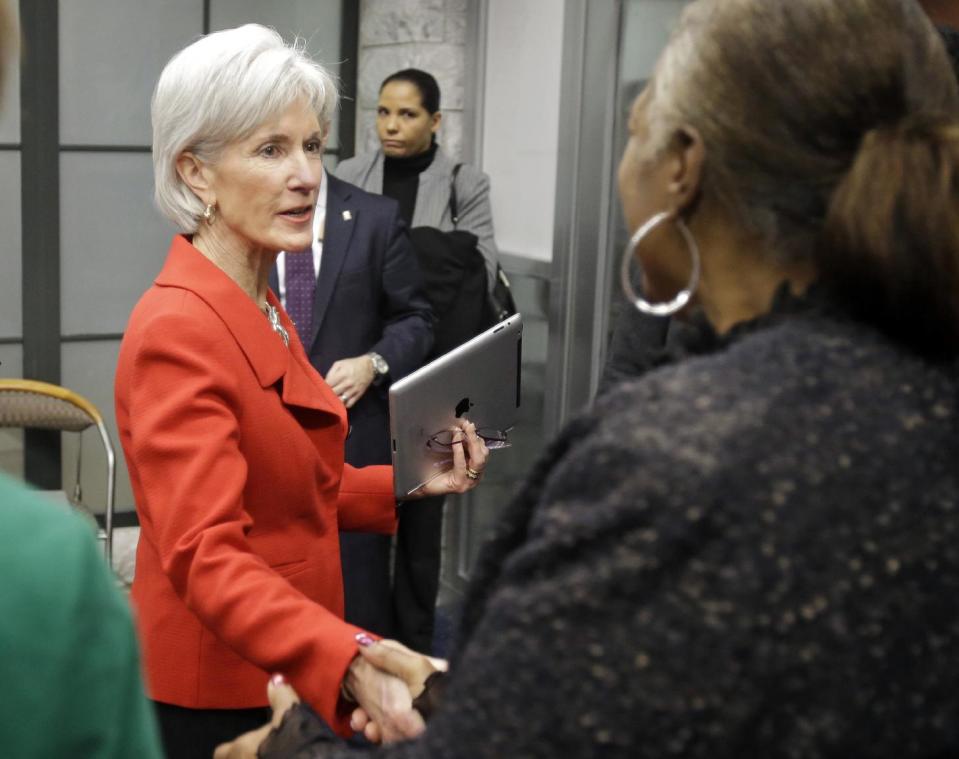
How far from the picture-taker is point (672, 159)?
109 centimetres

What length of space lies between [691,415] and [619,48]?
351cm

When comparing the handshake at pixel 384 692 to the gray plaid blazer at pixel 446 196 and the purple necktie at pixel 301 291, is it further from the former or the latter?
the gray plaid blazer at pixel 446 196

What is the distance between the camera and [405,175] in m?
4.68

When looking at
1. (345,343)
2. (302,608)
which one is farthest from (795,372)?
(345,343)

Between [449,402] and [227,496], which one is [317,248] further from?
[227,496]

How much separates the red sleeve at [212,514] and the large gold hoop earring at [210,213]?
29 centimetres

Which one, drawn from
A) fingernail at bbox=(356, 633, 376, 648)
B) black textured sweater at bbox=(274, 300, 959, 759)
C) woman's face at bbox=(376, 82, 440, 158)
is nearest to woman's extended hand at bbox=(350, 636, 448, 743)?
fingernail at bbox=(356, 633, 376, 648)

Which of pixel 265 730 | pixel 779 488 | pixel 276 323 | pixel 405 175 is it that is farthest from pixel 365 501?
pixel 405 175

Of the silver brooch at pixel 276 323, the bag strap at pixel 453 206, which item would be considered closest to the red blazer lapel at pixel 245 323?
the silver brooch at pixel 276 323

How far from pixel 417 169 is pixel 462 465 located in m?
2.65

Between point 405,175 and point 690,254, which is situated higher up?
point 690,254

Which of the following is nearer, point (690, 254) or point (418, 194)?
point (690, 254)

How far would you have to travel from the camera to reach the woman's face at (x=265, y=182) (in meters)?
2.07

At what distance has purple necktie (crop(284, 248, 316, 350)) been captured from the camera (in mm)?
3824
